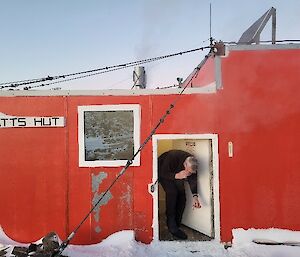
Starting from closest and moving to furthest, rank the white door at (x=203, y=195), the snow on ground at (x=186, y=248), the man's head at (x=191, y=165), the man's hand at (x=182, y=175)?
the snow on ground at (x=186, y=248) < the white door at (x=203, y=195) < the man's head at (x=191, y=165) < the man's hand at (x=182, y=175)

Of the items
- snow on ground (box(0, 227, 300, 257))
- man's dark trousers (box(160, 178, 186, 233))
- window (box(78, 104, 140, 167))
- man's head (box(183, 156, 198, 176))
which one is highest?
window (box(78, 104, 140, 167))

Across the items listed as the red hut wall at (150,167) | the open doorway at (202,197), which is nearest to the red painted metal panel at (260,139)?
the red hut wall at (150,167)

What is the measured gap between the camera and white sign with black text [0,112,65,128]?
7.08 m

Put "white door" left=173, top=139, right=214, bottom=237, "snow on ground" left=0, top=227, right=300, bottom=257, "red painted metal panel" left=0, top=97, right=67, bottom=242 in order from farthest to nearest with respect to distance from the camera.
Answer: "white door" left=173, top=139, right=214, bottom=237 → "red painted metal panel" left=0, top=97, right=67, bottom=242 → "snow on ground" left=0, top=227, right=300, bottom=257

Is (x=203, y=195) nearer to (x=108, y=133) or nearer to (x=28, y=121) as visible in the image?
(x=108, y=133)

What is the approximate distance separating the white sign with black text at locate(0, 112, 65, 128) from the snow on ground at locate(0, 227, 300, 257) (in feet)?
7.32

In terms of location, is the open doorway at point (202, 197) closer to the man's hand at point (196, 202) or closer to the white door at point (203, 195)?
the white door at point (203, 195)

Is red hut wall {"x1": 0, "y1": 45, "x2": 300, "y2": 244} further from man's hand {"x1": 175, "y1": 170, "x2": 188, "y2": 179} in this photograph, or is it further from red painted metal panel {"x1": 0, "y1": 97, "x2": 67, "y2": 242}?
man's hand {"x1": 175, "y1": 170, "x2": 188, "y2": 179}

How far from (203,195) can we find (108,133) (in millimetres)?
2641

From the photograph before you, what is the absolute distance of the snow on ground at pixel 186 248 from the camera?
6.57 metres

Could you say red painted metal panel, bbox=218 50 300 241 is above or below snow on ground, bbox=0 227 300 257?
above

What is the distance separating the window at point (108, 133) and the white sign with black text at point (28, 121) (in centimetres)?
48

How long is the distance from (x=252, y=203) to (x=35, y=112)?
4.97m

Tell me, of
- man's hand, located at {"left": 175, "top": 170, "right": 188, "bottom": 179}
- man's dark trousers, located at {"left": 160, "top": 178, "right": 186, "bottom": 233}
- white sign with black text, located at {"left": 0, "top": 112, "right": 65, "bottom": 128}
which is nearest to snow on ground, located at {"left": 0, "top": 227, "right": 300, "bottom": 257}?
man's dark trousers, located at {"left": 160, "top": 178, "right": 186, "bottom": 233}
